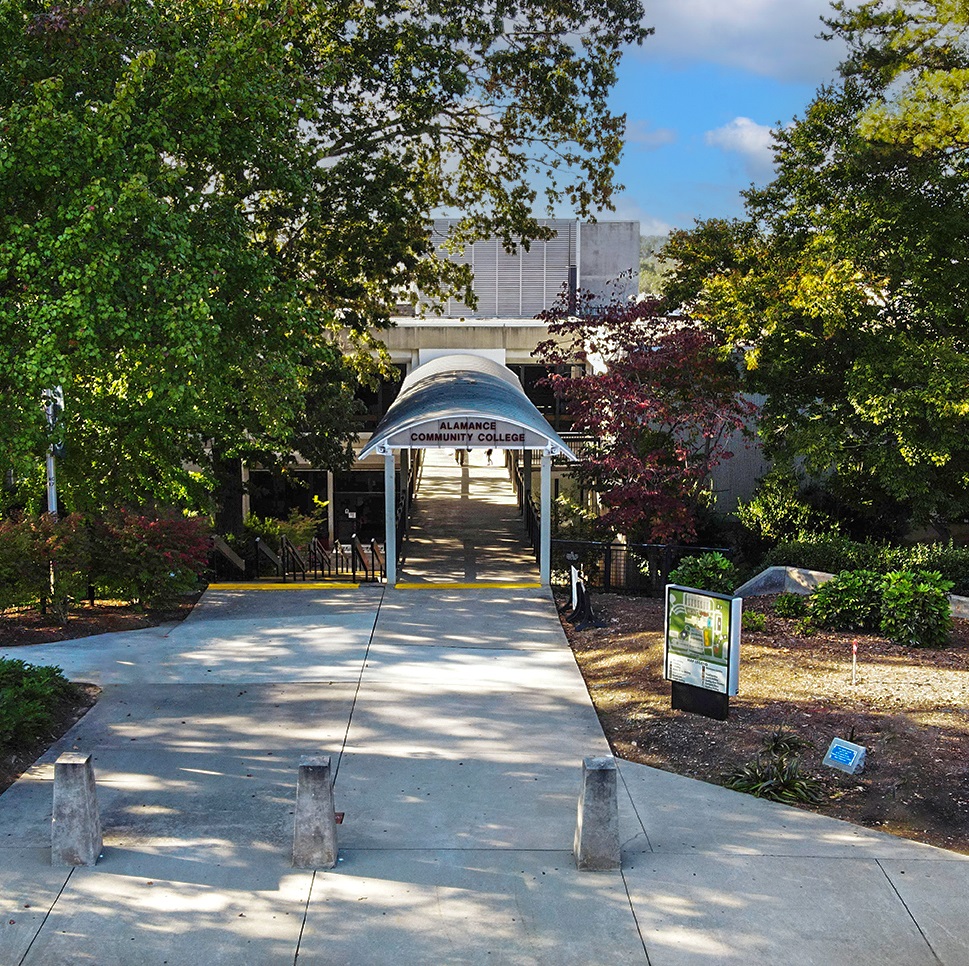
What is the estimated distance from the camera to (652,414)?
17703 mm

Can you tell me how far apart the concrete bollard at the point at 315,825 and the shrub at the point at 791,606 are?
8.60 metres

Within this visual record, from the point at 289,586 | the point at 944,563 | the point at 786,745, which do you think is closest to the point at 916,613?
the point at 944,563

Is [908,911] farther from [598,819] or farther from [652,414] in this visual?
[652,414]

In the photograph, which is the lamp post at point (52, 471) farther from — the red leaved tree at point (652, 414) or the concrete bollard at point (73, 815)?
the red leaved tree at point (652, 414)

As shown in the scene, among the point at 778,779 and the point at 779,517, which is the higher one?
the point at 779,517

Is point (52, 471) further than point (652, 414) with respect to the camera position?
No

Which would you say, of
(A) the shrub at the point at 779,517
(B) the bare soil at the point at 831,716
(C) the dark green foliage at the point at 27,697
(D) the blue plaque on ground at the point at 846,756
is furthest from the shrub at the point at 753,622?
(C) the dark green foliage at the point at 27,697

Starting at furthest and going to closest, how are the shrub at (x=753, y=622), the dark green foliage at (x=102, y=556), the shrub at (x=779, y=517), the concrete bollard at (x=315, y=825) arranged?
the shrub at (x=779, y=517), the dark green foliage at (x=102, y=556), the shrub at (x=753, y=622), the concrete bollard at (x=315, y=825)

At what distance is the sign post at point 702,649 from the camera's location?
1059cm

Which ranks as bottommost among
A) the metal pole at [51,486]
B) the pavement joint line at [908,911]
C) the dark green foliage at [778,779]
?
the pavement joint line at [908,911]

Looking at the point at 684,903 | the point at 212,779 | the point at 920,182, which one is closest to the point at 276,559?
the point at 212,779

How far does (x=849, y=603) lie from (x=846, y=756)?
4.75 metres

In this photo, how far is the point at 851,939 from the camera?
7.13m

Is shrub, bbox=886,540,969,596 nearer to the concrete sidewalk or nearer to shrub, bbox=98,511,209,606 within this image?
the concrete sidewalk
